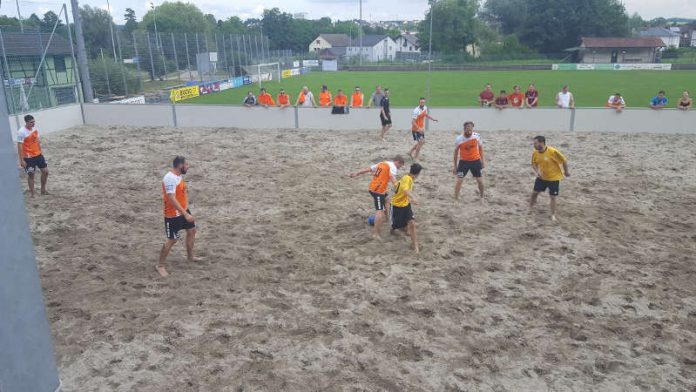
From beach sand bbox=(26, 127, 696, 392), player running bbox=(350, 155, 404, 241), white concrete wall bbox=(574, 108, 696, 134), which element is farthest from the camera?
A: white concrete wall bbox=(574, 108, 696, 134)

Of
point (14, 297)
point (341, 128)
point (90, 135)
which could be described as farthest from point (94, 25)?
point (14, 297)

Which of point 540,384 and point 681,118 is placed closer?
point 540,384

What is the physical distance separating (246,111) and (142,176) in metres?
7.08

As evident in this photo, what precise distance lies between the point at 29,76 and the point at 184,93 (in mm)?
11950

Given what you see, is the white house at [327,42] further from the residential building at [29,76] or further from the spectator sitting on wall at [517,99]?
the spectator sitting on wall at [517,99]

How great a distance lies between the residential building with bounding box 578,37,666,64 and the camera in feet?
209

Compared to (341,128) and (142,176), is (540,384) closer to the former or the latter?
(142,176)

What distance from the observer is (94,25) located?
54.7m

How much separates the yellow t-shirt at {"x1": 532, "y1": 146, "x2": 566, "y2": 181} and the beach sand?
2.73 feet

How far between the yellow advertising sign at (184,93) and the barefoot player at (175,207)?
77.7ft

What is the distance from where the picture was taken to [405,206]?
336 inches

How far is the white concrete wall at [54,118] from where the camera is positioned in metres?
17.0

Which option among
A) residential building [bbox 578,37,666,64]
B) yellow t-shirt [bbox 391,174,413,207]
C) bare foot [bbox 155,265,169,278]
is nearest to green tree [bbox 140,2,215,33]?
residential building [bbox 578,37,666,64]

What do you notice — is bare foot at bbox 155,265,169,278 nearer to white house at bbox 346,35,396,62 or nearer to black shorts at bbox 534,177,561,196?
black shorts at bbox 534,177,561,196
